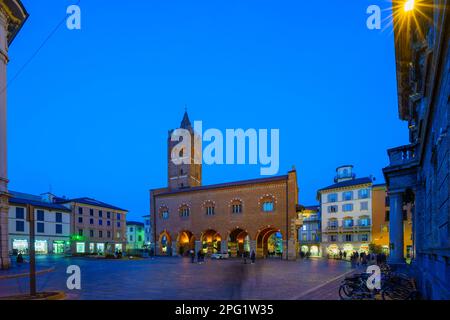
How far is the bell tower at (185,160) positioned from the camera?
255ft

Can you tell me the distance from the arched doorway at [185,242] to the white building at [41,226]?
22945mm

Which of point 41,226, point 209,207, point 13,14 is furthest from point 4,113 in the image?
point 41,226

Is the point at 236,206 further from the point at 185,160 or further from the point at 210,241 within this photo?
the point at 185,160

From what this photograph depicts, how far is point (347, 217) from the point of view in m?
61.5

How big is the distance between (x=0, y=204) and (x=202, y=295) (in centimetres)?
1740

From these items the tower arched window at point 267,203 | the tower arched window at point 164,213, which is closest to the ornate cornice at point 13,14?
the tower arched window at point 267,203

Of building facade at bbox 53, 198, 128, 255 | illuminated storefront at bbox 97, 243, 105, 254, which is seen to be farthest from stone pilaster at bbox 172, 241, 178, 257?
illuminated storefront at bbox 97, 243, 105, 254

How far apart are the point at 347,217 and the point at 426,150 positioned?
2144 inches

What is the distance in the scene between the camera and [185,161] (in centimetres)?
7800

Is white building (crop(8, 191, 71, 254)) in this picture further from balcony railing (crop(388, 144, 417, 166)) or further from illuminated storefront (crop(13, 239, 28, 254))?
balcony railing (crop(388, 144, 417, 166))

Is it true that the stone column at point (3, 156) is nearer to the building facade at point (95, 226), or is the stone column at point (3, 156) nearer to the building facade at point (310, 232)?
the building facade at point (95, 226)

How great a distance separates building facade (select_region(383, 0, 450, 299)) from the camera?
5.92m
